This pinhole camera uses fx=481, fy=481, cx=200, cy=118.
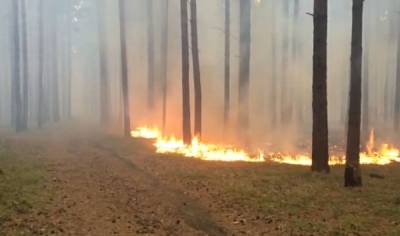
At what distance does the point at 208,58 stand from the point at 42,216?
45.2 metres

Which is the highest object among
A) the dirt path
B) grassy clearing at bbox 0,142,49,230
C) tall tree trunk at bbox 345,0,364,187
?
tall tree trunk at bbox 345,0,364,187

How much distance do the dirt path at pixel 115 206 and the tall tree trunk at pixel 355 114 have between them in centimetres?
495

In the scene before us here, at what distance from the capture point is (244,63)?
29484 millimetres

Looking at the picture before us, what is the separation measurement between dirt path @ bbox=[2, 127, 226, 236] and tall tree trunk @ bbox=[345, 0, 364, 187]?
4946 mm

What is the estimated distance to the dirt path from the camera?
10664mm

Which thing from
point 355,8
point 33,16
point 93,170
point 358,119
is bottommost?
point 93,170

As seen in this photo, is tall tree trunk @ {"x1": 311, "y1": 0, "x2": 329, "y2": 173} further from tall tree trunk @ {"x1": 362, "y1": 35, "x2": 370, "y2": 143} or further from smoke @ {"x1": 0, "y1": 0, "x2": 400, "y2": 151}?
tall tree trunk @ {"x1": 362, "y1": 35, "x2": 370, "y2": 143}

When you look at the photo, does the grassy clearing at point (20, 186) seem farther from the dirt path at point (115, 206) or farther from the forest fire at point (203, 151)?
the forest fire at point (203, 151)

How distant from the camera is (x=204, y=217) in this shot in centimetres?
1166

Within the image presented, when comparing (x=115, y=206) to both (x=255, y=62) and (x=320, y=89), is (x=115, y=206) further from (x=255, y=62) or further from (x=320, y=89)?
(x=255, y=62)

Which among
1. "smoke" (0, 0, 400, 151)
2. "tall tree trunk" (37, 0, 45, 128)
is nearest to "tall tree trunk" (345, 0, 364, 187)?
"smoke" (0, 0, 400, 151)

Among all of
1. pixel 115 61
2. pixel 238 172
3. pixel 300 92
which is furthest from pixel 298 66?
pixel 238 172

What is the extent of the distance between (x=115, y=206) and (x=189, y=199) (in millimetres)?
2088

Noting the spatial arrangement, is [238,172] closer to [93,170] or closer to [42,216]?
[93,170]
